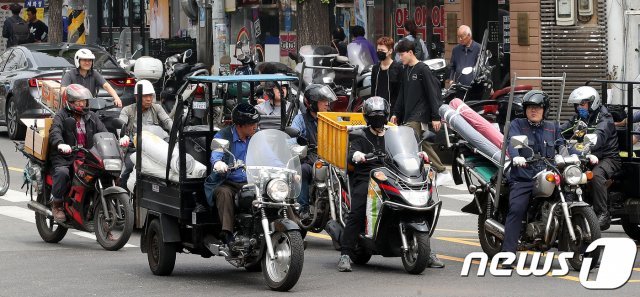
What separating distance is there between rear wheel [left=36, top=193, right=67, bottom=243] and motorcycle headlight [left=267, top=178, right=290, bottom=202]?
444 cm

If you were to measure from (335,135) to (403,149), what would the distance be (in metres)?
0.99

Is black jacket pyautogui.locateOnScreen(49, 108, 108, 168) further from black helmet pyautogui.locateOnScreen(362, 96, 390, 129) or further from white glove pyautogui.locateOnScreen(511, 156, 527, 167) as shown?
white glove pyautogui.locateOnScreen(511, 156, 527, 167)

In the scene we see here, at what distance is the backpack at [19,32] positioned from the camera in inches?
1415

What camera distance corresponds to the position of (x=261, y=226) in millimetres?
13078

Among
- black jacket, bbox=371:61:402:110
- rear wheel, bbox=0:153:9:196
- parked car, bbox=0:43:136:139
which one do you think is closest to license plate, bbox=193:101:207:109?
black jacket, bbox=371:61:402:110

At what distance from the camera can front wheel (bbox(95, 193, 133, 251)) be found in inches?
615

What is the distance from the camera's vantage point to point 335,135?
14.8 m

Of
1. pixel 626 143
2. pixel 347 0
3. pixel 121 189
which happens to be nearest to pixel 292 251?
pixel 121 189

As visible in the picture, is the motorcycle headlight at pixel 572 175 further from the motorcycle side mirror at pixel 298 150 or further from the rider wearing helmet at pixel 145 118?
the rider wearing helmet at pixel 145 118

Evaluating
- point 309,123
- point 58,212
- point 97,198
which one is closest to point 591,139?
point 309,123

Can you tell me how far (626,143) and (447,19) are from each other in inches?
579

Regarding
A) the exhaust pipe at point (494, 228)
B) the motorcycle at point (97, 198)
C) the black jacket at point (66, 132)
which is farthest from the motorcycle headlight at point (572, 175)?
the black jacket at point (66, 132)

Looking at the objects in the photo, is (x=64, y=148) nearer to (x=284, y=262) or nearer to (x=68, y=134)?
(x=68, y=134)

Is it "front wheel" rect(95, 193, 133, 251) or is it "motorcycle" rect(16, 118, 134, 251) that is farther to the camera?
"motorcycle" rect(16, 118, 134, 251)
